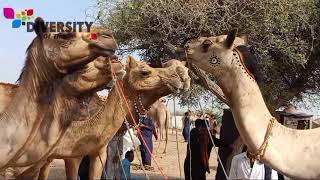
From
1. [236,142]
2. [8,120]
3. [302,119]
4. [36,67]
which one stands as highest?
[36,67]

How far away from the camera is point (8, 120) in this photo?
17.5 feet

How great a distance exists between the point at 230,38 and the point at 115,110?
2927 mm

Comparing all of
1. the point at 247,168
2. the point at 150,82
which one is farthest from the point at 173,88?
the point at 247,168

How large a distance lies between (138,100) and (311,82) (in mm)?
4203

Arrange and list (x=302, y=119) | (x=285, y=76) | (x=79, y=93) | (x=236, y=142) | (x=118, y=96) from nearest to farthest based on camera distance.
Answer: (x=79, y=93), (x=118, y=96), (x=302, y=119), (x=236, y=142), (x=285, y=76)

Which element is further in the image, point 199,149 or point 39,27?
point 199,149

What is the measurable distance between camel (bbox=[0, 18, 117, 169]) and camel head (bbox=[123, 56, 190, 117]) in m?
2.31

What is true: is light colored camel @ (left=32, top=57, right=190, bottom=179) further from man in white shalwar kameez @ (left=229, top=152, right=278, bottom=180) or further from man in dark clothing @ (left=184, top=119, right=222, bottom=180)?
man in white shalwar kameez @ (left=229, top=152, right=278, bottom=180)

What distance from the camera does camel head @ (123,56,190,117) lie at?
307 inches

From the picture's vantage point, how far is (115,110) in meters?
7.85

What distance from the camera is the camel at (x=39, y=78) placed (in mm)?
5273

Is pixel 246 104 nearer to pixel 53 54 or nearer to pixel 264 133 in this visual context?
pixel 264 133

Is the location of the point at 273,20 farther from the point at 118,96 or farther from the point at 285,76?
the point at 118,96

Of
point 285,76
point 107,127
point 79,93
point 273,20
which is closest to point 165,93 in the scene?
point 107,127
